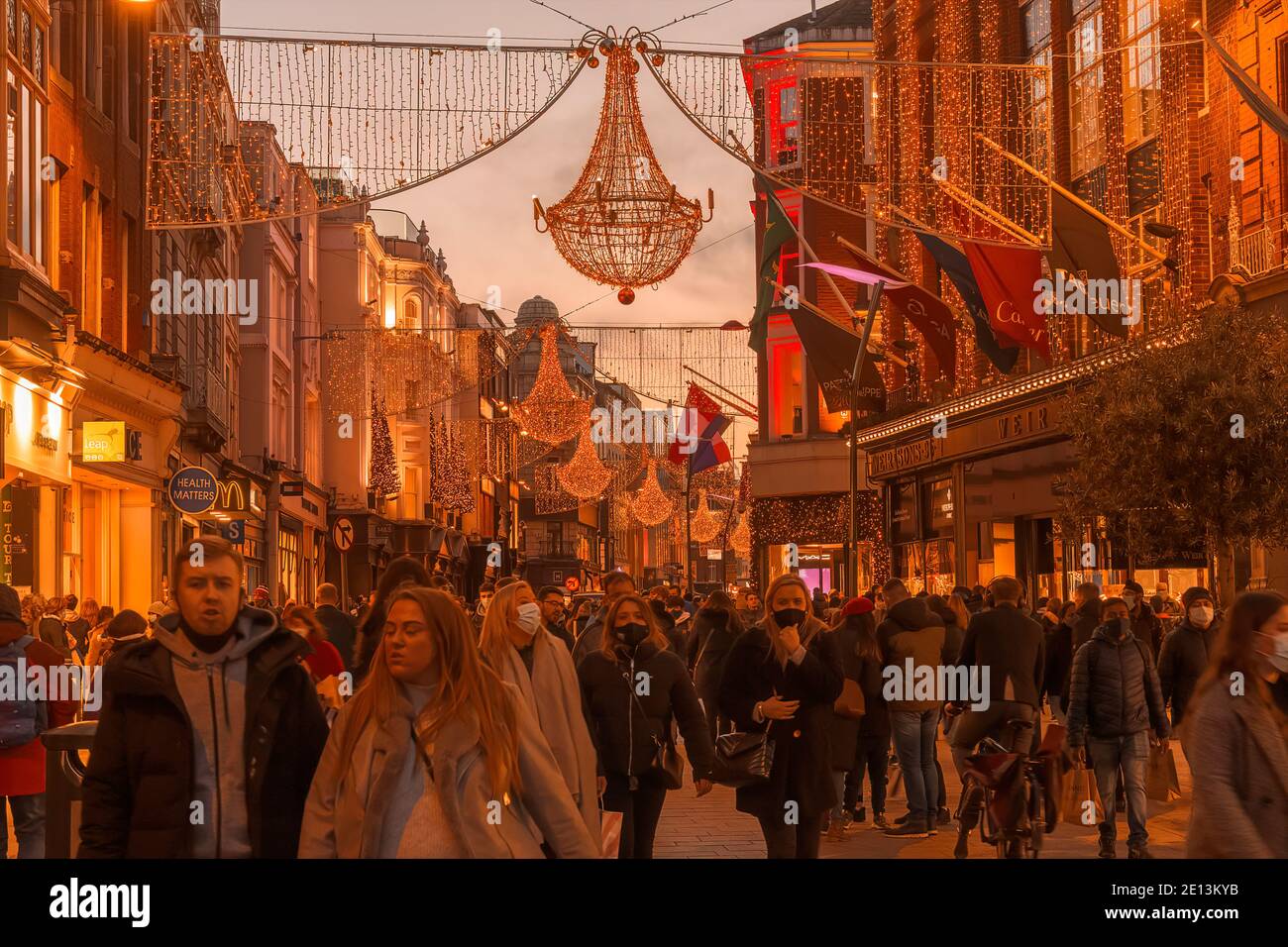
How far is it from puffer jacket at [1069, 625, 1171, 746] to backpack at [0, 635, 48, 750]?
22.4 ft

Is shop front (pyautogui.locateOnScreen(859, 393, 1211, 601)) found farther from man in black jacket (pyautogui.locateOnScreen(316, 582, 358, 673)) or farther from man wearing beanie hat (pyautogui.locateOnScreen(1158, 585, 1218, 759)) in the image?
man in black jacket (pyautogui.locateOnScreen(316, 582, 358, 673))

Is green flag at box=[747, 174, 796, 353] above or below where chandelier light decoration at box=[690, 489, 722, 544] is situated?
above

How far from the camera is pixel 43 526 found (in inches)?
939

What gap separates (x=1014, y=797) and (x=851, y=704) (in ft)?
5.29

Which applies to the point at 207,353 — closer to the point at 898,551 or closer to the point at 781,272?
the point at 898,551

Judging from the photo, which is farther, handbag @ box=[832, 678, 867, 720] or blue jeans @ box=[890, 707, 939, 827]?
blue jeans @ box=[890, 707, 939, 827]

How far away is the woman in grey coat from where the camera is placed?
19.4 ft

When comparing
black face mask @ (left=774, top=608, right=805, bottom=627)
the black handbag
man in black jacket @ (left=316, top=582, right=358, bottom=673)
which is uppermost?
black face mask @ (left=774, top=608, right=805, bottom=627)

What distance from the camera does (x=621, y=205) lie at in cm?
1719

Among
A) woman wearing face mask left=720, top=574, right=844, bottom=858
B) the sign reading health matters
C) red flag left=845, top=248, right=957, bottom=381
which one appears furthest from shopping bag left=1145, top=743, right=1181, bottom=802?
red flag left=845, top=248, right=957, bottom=381

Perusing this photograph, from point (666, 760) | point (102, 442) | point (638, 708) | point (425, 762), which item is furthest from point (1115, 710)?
point (102, 442)

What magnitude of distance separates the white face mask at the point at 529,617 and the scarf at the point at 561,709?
0.05 meters

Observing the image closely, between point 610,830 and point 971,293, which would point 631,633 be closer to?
point 610,830
